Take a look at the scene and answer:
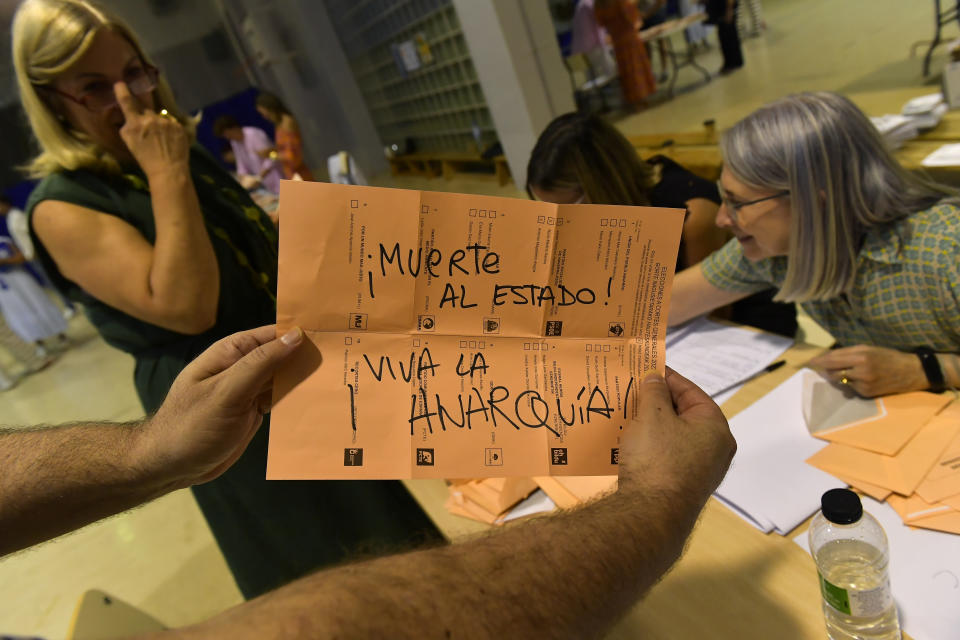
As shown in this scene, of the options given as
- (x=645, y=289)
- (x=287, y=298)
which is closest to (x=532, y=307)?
(x=645, y=289)

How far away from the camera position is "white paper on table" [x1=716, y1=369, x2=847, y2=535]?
0.92 metres

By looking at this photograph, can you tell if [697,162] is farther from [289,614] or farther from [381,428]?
[289,614]

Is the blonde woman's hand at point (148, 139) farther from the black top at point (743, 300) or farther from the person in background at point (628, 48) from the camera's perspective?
the person in background at point (628, 48)

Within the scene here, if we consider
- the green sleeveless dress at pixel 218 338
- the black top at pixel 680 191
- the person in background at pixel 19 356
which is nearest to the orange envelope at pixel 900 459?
the green sleeveless dress at pixel 218 338

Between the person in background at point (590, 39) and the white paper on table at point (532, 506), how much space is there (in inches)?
228

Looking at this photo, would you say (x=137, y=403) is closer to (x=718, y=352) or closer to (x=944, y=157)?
(x=718, y=352)

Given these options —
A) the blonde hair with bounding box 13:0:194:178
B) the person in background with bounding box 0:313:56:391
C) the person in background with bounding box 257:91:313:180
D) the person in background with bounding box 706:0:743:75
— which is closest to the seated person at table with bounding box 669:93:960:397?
the blonde hair with bounding box 13:0:194:178

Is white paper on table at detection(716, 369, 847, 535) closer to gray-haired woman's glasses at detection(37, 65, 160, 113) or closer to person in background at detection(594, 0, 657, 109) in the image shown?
gray-haired woman's glasses at detection(37, 65, 160, 113)

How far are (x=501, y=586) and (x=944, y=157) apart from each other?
7.83 feet

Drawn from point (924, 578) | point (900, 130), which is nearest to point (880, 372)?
point (924, 578)

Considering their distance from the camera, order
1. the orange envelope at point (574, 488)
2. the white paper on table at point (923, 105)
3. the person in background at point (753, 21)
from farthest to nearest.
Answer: the person in background at point (753, 21), the white paper on table at point (923, 105), the orange envelope at point (574, 488)

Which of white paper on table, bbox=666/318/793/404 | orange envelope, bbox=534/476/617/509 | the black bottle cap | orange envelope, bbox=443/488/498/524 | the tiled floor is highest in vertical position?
the black bottle cap

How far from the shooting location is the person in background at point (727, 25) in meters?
5.70

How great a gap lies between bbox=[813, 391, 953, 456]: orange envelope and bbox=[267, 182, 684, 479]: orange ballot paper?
1.78 feet
